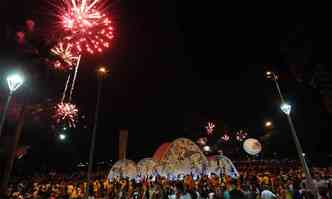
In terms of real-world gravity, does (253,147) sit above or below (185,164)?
above

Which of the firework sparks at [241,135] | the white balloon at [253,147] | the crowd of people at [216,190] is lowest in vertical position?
the crowd of people at [216,190]

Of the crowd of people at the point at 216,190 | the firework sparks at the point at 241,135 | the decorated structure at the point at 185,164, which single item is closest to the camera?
the crowd of people at the point at 216,190

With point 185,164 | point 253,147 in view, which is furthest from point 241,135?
point 185,164

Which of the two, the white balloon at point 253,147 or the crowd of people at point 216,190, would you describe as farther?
the white balloon at point 253,147

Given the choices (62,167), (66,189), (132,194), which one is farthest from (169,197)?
(62,167)

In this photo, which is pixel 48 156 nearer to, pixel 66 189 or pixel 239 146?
pixel 66 189

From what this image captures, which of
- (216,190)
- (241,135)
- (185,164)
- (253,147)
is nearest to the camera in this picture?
(216,190)

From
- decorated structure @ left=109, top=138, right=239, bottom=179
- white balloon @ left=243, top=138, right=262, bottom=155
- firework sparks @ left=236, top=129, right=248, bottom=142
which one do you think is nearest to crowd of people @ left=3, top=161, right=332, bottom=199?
decorated structure @ left=109, top=138, right=239, bottom=179

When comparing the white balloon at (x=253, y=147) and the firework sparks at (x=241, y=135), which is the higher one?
the firework sparks at (x=241, y=135)

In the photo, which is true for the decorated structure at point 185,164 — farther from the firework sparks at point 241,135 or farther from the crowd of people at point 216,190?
the firework sparks at point 241,135

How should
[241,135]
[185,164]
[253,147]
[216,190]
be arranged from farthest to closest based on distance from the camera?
[241,135] → [253,147] → [185,164] → [216,190]

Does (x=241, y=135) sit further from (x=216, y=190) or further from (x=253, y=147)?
(x=216, y=190)

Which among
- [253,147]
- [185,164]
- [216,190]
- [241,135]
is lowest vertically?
[216,190]

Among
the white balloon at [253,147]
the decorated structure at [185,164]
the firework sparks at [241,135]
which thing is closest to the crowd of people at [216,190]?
the decorated structure at [185,164]
